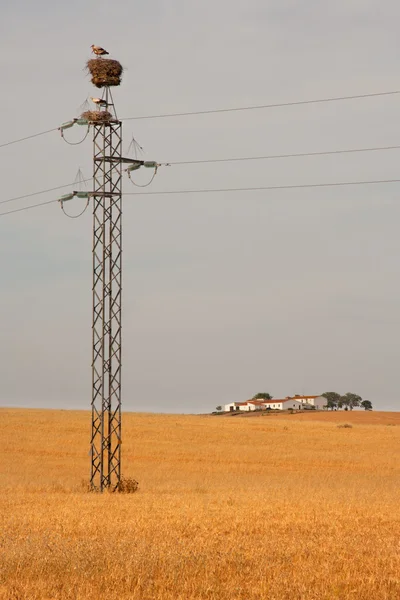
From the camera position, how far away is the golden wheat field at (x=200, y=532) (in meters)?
12.6

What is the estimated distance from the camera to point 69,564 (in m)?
13.7

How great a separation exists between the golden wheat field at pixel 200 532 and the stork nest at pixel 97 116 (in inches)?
518

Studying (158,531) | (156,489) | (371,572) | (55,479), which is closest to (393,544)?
(371,572)

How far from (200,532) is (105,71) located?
19176 mm

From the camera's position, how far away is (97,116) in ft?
107

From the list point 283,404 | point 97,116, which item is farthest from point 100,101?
point 283,404

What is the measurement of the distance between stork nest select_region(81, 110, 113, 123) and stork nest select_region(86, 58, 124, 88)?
3.60 feet

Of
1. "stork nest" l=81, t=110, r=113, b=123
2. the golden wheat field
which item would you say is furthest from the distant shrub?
"stork nest" l=81, t=110, r=113, b=123

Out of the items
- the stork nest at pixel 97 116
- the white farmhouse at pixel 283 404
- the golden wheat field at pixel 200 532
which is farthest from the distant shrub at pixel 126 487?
the white farmhouse at pixel 283 404

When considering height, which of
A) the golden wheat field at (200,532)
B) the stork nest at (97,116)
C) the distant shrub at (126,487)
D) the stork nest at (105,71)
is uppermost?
the stork nest at (105,71)

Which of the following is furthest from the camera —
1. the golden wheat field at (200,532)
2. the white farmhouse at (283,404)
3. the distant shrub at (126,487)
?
the white farmhouse at (283,404)

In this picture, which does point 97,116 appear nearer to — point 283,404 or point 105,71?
point 105,71

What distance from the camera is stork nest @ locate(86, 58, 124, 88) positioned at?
32.6 metres

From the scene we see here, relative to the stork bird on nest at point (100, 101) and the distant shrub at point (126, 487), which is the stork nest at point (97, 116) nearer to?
the stork bird on nest at point (100, 101)
